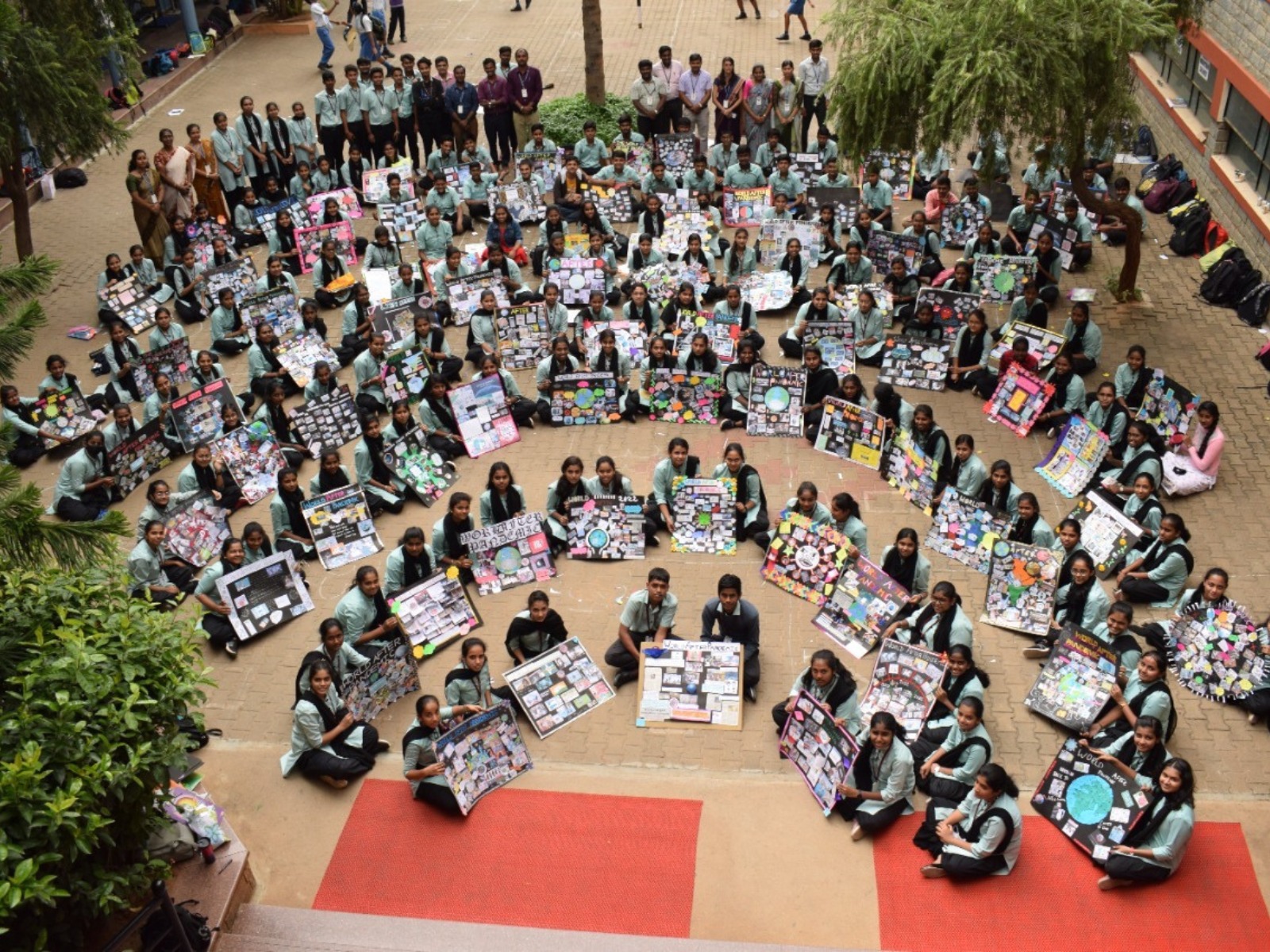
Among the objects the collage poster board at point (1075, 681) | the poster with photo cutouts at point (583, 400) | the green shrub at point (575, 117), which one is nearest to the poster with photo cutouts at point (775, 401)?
the poster with photo cutouts at point (583, 400)

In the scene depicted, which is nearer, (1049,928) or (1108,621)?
(1049,928)

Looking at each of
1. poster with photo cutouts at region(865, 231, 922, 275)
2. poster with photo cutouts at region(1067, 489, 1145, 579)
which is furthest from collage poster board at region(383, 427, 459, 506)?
poster with photo cutouts at region(865, 231, 922, 275)

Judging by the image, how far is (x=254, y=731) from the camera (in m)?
11.2

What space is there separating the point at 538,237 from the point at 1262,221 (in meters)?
10.8

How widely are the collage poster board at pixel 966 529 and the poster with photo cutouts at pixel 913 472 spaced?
22.8 inches

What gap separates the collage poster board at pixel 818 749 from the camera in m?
9.83

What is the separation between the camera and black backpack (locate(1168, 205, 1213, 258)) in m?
19.0

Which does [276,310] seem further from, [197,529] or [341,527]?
[341,527]

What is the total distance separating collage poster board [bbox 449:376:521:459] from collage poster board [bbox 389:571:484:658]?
312cm

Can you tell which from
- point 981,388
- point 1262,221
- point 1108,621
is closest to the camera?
point 1108,621

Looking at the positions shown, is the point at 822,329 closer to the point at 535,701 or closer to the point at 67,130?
the point at 535,701

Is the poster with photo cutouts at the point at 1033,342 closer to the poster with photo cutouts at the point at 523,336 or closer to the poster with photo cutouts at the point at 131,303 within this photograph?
the poster with photo cutouts at the point at 523,336

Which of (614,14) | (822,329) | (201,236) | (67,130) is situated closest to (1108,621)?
(822,329)

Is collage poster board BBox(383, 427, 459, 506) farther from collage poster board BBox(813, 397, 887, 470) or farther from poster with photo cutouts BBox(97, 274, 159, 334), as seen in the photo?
poster with photo cutouts BBox(97, 274, 159, 334)
